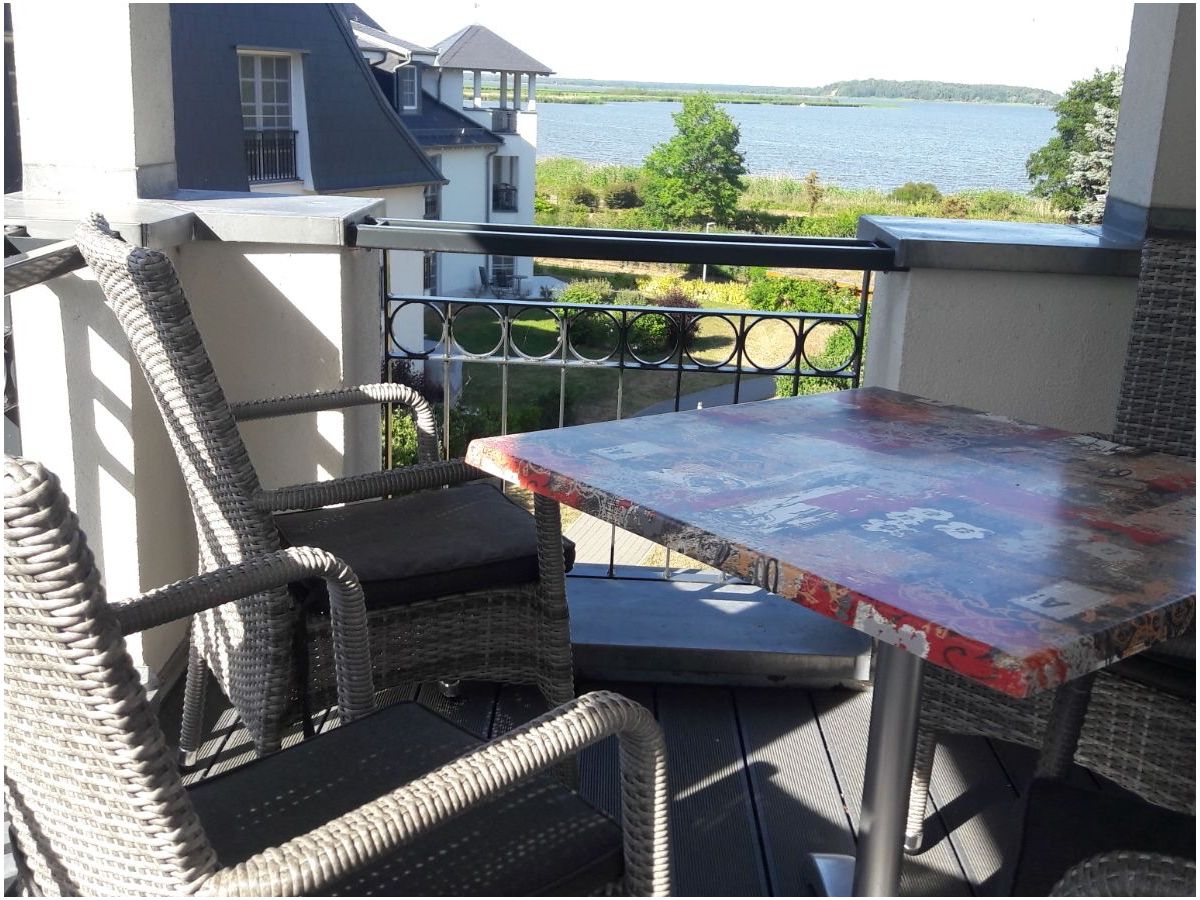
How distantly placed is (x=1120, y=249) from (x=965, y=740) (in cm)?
116

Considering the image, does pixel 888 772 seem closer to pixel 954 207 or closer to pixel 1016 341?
pixel 1016 341

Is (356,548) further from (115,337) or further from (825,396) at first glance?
(825,396)

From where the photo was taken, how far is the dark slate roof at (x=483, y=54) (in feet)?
98.3

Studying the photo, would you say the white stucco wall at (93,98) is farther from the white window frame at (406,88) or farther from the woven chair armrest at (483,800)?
the white window frame at (406,88)

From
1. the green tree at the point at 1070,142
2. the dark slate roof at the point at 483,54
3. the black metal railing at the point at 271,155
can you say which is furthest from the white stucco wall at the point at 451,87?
the green tree at the point at 1070,142

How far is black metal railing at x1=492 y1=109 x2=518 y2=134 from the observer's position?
102 feet

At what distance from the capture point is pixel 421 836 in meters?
1.14

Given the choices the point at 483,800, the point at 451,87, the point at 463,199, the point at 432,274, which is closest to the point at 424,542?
the point at 483,800

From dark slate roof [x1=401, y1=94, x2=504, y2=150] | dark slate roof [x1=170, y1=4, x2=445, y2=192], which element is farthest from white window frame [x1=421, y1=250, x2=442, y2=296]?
dark slate roof [x1=170, y1=4, x2=445, y2=192]

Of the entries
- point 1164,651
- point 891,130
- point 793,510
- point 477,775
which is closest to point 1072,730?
point 1164,651

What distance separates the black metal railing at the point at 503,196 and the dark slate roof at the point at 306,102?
10053 millimetres

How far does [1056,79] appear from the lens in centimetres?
3122

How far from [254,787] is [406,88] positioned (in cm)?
2558

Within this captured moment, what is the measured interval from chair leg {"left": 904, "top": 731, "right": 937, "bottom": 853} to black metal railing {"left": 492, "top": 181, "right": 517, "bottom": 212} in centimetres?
3012
